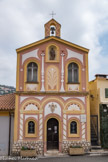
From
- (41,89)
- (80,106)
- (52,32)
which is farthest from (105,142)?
(52,32)

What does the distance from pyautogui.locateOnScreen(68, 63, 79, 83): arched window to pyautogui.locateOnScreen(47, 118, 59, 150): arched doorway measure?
138 inches

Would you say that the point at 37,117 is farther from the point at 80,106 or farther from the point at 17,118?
the point at 80,106

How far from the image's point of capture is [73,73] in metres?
14.0

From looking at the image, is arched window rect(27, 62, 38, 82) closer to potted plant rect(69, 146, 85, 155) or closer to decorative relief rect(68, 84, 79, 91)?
decorative relief rect(68, 84, 79, 91)

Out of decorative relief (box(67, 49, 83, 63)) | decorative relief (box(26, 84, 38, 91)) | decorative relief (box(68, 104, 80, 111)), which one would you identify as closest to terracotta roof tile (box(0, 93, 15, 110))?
decorative relief (box(26, 84, 38, 91))

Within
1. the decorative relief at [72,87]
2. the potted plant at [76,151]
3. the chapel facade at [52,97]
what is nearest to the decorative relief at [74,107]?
the chapel facade at [52,97]

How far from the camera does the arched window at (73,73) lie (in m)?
13.9

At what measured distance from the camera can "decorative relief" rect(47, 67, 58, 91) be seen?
44.8 ft

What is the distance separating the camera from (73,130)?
13.4 meters

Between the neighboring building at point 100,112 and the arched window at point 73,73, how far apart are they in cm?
223

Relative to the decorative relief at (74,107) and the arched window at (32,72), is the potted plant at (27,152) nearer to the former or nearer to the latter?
the decorative relief at (74,107)

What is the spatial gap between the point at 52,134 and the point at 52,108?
2069 millimetres

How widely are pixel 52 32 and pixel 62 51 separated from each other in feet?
7.72

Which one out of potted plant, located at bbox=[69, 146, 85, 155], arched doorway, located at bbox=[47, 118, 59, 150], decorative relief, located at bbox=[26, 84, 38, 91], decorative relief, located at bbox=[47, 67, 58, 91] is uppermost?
decorative relief, located at bbox=[47, 67, 58, 91]
